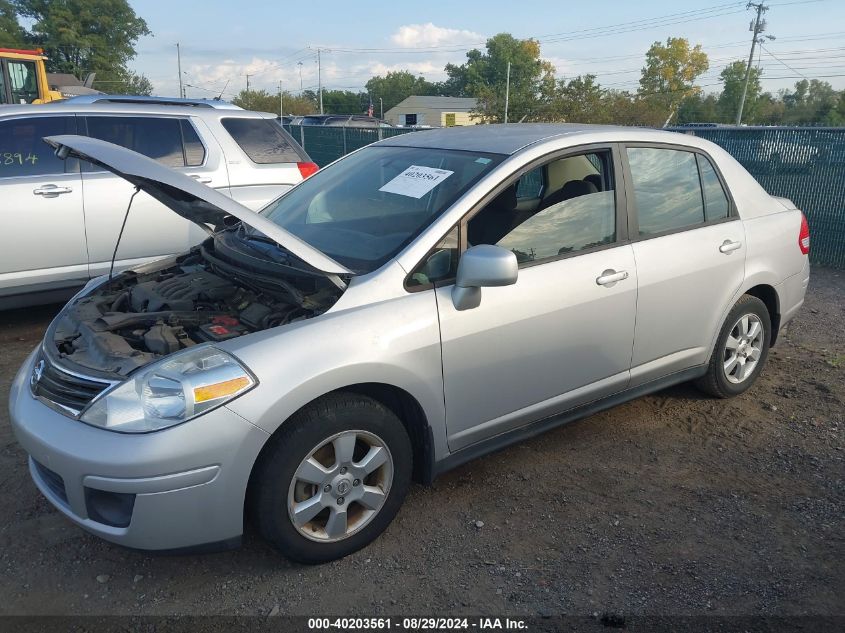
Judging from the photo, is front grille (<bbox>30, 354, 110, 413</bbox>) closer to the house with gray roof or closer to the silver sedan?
the silver sedan

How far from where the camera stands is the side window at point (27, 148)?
5.36 meters

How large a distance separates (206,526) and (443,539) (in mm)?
1062

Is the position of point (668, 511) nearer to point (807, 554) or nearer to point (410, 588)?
point (807, 554)

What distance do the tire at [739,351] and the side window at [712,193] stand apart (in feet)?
1.89

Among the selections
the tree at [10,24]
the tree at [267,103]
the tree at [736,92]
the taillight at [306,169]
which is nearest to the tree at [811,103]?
the tree at [736,92]

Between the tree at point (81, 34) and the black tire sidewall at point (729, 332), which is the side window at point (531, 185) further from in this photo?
the tree at point (81, 34)

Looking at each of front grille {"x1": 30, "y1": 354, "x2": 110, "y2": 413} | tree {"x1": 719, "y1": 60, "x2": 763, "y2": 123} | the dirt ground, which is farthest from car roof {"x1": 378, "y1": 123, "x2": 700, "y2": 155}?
tree {"x1": 719, "y1": 60, "x2": 763, "y2": 123}

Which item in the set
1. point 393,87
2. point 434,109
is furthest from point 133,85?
point 393,87

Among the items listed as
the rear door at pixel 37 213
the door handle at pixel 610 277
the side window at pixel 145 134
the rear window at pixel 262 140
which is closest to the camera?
the door handle at pixel 610 277

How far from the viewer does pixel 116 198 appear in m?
5.69

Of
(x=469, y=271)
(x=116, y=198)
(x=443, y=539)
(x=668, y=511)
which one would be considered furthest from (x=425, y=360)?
(x=116, y=198)

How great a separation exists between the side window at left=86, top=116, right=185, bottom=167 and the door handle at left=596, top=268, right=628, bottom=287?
425 cm

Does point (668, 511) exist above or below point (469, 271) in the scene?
below

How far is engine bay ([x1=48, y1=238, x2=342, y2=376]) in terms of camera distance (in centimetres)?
279
